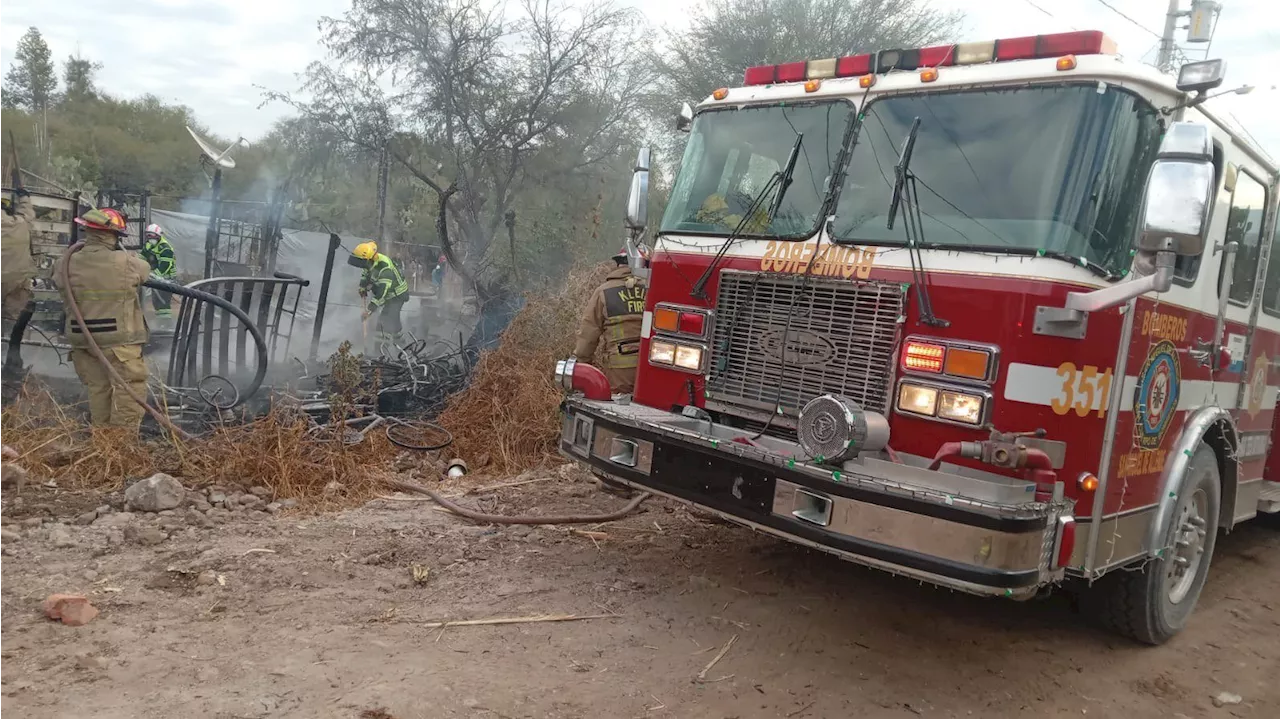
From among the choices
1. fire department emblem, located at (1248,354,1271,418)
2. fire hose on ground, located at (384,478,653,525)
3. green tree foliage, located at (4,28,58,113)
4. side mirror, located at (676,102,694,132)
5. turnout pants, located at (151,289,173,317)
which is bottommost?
fire hose on ground, located at (384,478,653,525)

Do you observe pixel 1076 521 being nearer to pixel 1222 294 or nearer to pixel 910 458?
pixel 910 458

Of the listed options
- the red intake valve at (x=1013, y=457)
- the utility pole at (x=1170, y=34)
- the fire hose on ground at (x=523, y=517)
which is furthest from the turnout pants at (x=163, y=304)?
the utility pole at (x=1170, y=34)

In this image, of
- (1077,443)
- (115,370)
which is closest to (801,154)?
(1077,443)

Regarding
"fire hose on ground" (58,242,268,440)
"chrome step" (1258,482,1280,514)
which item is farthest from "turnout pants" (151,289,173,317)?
"chrome step" (1258,482,1280,514)

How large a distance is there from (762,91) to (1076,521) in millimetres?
2524

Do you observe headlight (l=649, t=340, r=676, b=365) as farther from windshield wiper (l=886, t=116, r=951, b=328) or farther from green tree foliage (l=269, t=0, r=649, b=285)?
green tree foliage (l=269, t=0, r=649, b=285)

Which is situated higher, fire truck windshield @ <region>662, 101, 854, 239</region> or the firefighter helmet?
fire truck windshield @ <region>662, 101, 854, 239</region>

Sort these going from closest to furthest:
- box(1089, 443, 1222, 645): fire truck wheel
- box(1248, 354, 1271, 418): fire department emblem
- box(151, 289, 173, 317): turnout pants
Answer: box(1089, 443, 1222, 645): fire truck wheel < box(1248, 354, 1271, 418): fire department emblem < box(151, 289, 173, 317): turnout pants

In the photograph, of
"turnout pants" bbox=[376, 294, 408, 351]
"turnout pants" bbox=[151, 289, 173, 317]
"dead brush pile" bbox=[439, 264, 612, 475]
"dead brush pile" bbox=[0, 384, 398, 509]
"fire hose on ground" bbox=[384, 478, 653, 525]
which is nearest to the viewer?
"fire hose on ground" bbox=[384, 478, 653, 525]

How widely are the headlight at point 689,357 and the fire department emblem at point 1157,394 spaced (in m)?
1.87

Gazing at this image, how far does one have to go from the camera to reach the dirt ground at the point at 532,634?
10.8ft

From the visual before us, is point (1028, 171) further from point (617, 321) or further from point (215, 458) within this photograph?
point (215, 458)

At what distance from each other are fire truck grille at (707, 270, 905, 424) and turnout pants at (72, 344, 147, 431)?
4.36m

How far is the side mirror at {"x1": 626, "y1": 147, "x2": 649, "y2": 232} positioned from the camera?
204 inches
